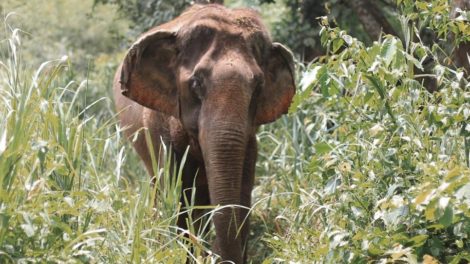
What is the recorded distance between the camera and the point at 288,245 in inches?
270

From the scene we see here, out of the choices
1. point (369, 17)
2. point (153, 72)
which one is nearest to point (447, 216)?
point (153, 72)

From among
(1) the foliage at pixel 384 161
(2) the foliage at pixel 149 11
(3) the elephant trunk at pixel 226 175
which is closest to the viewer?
(1) the foliage at pixel 384 161

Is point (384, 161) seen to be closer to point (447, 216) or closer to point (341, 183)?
point (341, 183)

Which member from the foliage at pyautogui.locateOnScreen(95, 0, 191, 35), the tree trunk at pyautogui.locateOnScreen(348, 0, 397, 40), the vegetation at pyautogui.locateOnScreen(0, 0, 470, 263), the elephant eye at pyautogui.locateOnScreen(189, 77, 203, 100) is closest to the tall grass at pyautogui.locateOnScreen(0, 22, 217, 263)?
the vegetation at pyautogui.locateOnScreen(0, 0, 470, 263)

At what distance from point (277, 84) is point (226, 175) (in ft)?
4.04

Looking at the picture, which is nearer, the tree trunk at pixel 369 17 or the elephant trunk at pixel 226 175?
the elephant trunk at pixel 226 175

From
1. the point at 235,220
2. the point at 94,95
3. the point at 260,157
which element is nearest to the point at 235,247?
the point at 235,220

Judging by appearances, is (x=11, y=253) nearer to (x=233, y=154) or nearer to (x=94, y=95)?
(x=233, y=154)

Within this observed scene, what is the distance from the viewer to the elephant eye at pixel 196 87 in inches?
314

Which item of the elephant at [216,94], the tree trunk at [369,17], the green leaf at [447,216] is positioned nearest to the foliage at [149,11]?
the tree trunk at [369,17]

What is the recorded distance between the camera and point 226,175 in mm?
7590

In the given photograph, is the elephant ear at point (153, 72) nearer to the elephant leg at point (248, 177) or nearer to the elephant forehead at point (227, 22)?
the elephant forehead at point (227, 22)

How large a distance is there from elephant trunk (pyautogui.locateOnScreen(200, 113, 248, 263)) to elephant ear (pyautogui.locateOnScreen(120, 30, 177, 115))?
807 millimetres

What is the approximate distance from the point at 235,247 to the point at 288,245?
853 mm
